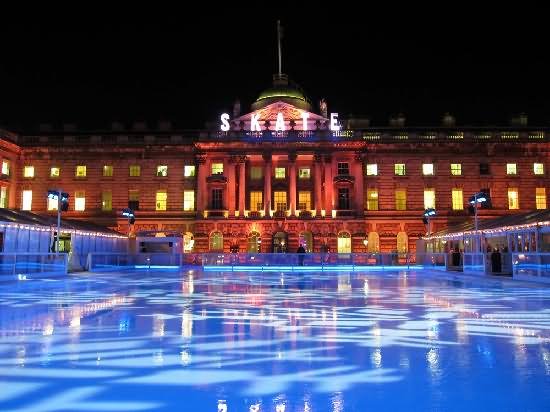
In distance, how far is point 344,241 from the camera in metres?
59.4

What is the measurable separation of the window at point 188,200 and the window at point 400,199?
24.8 metres

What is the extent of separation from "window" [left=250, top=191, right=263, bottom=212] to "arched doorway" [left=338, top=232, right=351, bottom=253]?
34.0 feet

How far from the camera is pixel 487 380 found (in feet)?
19.8

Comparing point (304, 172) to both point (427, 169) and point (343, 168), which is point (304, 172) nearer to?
point (343, 168)

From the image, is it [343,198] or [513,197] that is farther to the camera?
[343,198]

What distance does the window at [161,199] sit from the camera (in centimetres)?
6228

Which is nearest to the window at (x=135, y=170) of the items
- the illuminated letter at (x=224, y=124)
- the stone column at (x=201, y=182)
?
the stone column at (x=201, y=182)

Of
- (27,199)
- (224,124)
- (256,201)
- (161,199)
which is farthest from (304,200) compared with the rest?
(27,199)

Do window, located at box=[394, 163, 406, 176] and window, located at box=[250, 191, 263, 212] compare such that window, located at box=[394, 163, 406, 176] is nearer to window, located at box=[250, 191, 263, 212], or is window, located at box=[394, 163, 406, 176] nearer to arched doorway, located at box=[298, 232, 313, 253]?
arched doorway, located at box=[298, 232, 313, 253]

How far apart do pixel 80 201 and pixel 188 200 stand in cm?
1331

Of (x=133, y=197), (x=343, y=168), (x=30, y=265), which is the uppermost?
(x=343, y=168)

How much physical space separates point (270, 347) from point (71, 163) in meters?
60.4

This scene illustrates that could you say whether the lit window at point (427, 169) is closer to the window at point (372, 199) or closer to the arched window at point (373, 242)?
the window at point (372, 199)

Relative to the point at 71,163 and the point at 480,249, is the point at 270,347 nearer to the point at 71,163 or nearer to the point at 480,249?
the point at 480,249
